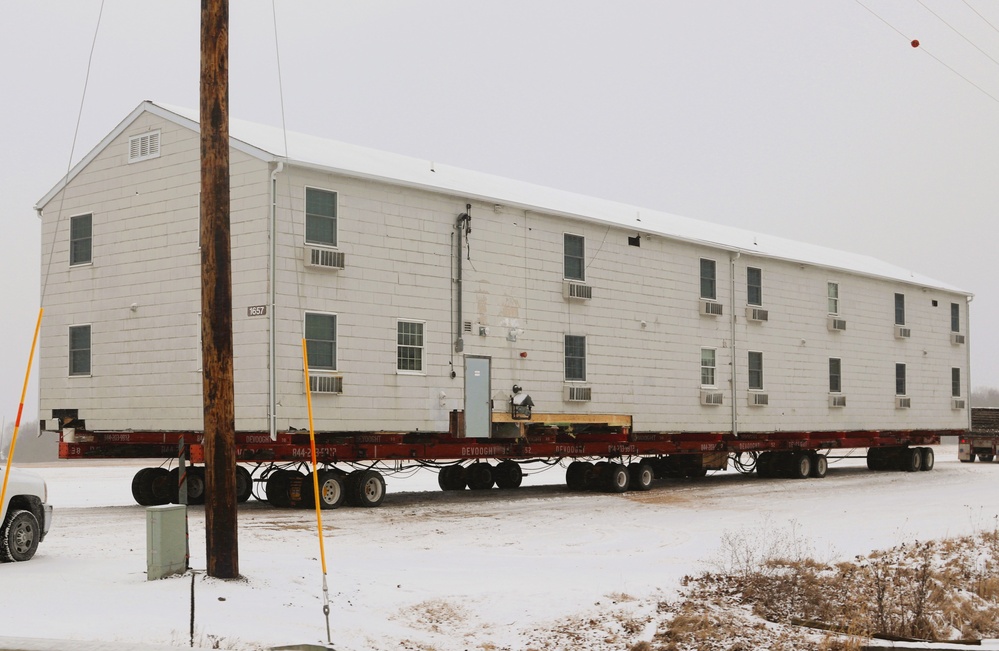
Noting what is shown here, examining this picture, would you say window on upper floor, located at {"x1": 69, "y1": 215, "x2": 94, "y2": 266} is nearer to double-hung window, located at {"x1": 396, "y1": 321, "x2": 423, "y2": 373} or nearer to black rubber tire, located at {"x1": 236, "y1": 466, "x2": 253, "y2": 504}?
black rubber tire, located at {"x1": 236, "y1": 466, "x2": 253, "y2": 504}

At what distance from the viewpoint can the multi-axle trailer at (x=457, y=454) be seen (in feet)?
70.1

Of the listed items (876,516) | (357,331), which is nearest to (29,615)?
(357,331)

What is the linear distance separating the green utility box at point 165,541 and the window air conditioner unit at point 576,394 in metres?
14.4

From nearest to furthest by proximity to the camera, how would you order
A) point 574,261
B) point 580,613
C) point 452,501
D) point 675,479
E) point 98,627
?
point 98,627
point 580,613
point 452,501
point 574,261
point 675,479

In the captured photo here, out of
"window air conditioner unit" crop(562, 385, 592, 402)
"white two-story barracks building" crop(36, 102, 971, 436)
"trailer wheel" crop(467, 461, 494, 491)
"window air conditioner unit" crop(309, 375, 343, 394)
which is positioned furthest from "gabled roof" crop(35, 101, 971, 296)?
"trailer wheel" crop(467, 461, 494, 491)

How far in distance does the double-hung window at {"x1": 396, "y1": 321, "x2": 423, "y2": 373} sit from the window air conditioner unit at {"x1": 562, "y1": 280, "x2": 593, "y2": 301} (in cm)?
466

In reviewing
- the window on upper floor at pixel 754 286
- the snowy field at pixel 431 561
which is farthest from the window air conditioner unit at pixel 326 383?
the window on upper floor at pixel 754 286

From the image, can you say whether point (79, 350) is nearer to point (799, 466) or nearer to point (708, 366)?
point (708, 366)

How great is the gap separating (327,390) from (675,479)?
15.5 m

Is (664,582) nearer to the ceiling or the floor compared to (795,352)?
nearer to the floor

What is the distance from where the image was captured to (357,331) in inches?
850

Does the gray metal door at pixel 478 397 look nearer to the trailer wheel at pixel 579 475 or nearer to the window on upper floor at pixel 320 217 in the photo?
the window on upper floor at pixel 320 217

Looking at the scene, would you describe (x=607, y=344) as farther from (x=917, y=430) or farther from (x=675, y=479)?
(x=917, y=430)

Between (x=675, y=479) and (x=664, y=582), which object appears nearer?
(x=664, y=582)
